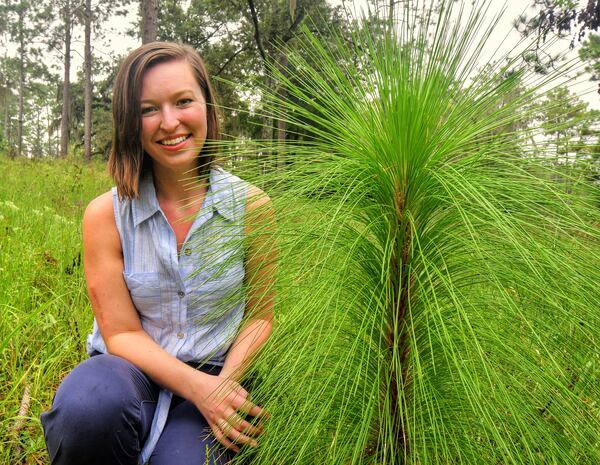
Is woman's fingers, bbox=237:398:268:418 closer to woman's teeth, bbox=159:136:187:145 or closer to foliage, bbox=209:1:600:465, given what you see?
foliage, bbox=209:1:600:465

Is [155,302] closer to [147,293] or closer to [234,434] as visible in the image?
[147,293]

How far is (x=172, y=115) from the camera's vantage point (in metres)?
1.63

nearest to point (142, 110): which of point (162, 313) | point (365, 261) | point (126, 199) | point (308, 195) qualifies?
point (126, 199)

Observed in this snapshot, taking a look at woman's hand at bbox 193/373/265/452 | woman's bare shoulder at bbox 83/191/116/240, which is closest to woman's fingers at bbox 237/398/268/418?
woman's hand at bbox 193/373/265/452

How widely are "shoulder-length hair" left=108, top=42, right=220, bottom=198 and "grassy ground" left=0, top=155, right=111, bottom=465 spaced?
543 mm

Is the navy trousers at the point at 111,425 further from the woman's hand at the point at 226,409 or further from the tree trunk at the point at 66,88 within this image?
the tree trunk at the point at 66,88

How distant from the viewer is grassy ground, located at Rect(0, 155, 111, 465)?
186 cm

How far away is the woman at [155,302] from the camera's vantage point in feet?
4.94

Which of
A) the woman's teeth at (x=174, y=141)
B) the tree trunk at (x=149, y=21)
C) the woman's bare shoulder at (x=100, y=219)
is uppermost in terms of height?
the tree trunk at (x=149, y=21)

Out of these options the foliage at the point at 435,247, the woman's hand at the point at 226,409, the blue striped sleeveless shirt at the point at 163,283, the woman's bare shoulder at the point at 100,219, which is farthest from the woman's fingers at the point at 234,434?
the woman's bare shoulder at the point at 100,219

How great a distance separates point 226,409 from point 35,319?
1.23 meters

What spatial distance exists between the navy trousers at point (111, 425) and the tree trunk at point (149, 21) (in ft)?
16.2

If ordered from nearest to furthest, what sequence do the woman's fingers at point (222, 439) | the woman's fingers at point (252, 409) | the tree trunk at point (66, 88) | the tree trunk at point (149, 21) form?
the woman's fingers at point (252, 409), the woman's fingers at point (222, 439), the tree trunk at point (149, 21), the tree trunk at point (66, 88)

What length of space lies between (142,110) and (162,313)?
0.67m
